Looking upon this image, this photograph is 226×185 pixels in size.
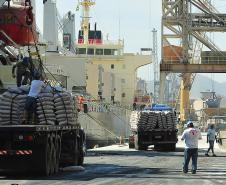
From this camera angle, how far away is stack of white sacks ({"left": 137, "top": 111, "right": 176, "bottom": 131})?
121 ft

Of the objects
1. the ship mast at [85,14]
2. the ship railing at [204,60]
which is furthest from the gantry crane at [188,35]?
the ship mast at [85,14]

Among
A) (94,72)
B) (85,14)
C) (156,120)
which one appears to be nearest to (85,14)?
(85,14)

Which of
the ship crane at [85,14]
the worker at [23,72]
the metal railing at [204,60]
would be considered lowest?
the worker at [23,72]

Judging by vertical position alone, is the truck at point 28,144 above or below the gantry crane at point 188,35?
below

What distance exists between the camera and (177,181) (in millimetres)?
15508

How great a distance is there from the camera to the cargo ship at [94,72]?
51719 mm

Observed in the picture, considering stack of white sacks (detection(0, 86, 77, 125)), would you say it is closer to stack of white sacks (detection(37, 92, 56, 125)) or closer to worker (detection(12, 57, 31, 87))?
stack of white sacks (detection(37, 92, 56, 125))

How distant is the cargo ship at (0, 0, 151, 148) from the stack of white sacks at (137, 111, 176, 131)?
28.0 feet

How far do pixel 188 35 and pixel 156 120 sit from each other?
1136 inches

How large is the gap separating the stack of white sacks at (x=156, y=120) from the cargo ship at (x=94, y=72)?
8.54 meters

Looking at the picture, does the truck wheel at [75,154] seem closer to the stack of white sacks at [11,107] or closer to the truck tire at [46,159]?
the truck tire at [46,159]

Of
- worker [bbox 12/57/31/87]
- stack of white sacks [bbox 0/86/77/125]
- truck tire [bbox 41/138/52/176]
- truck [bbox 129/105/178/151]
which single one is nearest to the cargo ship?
truck [bbox 129/105/178/151]

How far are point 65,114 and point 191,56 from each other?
1936 inches

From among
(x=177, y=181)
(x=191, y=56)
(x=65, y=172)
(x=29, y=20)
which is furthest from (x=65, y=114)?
(x=191, y=56)
